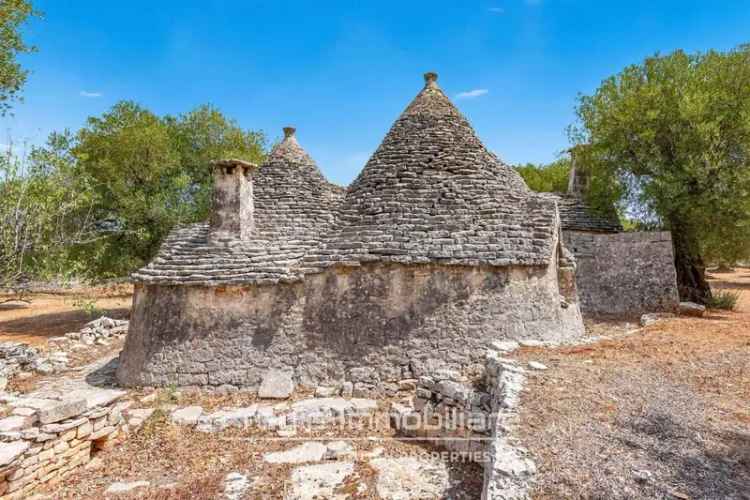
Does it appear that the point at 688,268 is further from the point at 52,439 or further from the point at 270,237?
the point at 52,439

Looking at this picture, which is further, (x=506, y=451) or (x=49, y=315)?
(x=49, y=315)

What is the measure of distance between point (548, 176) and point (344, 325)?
23107mm

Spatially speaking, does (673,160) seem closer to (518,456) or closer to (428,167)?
(428,167)

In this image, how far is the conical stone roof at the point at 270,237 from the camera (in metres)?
8.21

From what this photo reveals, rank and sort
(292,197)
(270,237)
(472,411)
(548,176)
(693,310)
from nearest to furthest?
1. (472,411)
2. (270,237)
3. (292,197)
4. (693,310)
5. (548,176)

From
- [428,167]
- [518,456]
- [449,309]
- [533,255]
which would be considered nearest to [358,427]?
[449,309]

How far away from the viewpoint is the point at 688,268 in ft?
48.9

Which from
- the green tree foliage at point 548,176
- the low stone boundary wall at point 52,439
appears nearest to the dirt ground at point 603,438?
the low stone boundary wall at point 52,439

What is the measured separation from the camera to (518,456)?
13.0ft

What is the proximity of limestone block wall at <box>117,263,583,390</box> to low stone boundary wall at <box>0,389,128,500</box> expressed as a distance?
1830 mm

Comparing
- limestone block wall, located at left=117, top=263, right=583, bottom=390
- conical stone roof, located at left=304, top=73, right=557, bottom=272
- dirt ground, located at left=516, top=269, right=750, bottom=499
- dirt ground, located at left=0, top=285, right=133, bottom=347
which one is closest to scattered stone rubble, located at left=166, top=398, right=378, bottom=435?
limestone block wall, located at left=117, top=263, right=583, bottom=390

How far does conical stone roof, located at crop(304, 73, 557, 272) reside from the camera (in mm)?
7996

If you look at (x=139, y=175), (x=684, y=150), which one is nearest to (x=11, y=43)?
(x=139, y=175)

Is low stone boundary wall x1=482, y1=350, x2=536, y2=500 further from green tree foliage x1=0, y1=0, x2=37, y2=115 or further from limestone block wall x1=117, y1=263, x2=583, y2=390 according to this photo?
green tree foliage x1=0, y1=0, x2=37, y2=115
